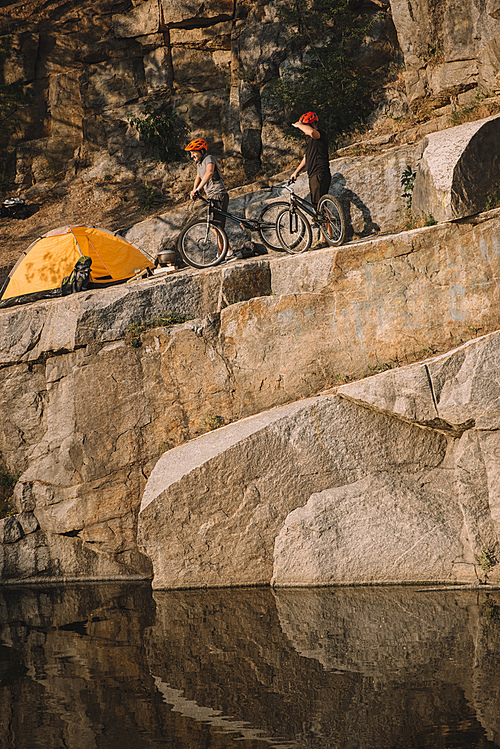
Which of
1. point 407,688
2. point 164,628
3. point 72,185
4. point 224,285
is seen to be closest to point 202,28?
point 72,185

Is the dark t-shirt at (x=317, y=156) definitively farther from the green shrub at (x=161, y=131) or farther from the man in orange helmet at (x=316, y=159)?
the green shrub at (x=161, y=131)

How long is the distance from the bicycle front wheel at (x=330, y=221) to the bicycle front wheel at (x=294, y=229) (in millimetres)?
274

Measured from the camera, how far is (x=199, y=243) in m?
9.75

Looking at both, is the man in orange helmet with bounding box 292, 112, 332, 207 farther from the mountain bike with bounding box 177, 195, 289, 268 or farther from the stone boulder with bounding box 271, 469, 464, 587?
the stone boulder with bounding box 271, 469, 464, 587

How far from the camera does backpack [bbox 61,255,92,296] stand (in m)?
10.1

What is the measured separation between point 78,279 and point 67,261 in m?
0.70

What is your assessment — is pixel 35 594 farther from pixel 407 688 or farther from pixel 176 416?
pixel 407 688

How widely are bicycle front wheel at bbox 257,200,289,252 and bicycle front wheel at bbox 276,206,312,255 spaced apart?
0.18m

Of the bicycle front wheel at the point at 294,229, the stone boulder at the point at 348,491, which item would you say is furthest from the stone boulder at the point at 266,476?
the bicycle front wheel at the point at 294,229

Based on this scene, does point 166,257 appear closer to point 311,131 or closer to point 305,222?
point 305,222

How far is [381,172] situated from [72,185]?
1011 cm

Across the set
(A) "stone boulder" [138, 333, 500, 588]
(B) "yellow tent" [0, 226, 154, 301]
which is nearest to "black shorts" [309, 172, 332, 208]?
(B) "yellow tent" [0, 226, 154, 301]

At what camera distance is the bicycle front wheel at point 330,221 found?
9.06 metres

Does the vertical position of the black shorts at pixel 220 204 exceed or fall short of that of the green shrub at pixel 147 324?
it exceeds it
